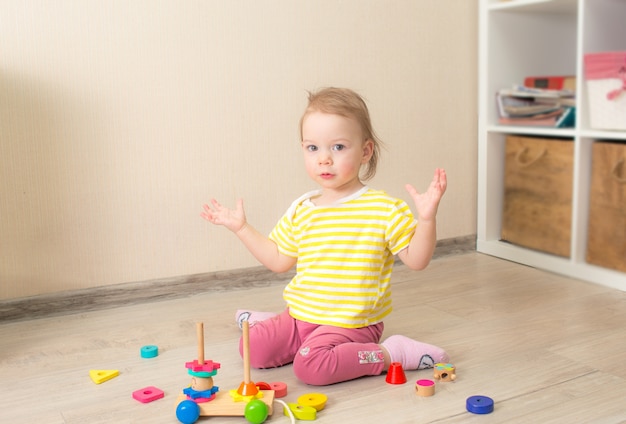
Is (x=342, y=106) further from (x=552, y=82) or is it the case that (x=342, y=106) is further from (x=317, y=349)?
(x=552, y=82)

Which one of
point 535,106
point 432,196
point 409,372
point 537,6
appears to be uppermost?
point 537,6

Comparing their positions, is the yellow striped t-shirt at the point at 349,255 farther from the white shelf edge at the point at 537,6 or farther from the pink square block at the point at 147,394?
the white shelf edge at the point at 537,6

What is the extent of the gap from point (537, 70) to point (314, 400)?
1376 mm

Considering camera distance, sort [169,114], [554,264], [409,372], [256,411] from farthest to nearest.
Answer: [554,264] < [169,114] < [409,372] < [256,411]

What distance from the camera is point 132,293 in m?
1.71

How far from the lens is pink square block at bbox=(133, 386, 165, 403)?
3.75 feet

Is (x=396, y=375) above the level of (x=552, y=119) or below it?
below

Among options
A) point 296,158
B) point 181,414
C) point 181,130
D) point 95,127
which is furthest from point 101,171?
point 181,414

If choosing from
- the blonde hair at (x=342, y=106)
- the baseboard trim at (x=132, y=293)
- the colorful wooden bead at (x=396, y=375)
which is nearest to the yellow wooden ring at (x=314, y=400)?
the colorful wooden bead at (x=396, y=375)

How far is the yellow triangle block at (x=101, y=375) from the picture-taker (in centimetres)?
123

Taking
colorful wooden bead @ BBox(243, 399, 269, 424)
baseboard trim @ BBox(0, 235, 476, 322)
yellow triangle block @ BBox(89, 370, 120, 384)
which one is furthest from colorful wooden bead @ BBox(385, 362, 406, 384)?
baseboard trim @ BBox(0, 235, 476, 322)

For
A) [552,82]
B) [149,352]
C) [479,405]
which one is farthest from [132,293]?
[552,82]

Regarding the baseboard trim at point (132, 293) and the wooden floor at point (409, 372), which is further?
the baseboard trim at point (132, 293)

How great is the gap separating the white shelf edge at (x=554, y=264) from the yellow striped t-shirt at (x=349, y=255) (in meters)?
0.71
